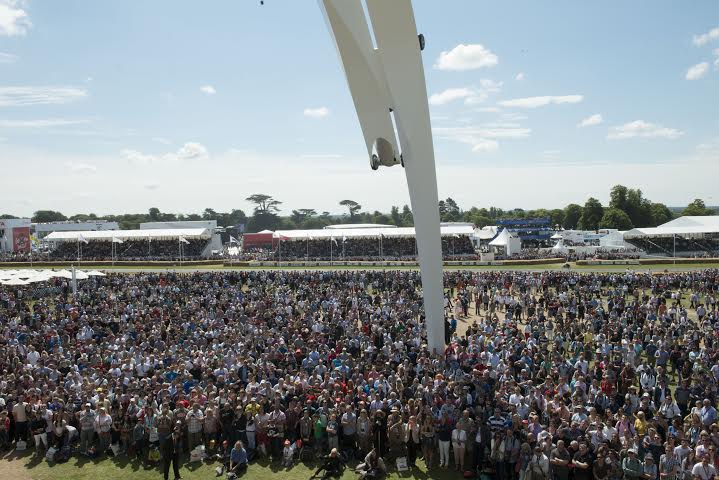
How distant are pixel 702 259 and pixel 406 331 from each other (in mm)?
38008

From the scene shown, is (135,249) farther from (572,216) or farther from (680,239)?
(572,216)

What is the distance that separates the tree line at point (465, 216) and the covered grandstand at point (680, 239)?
25270 millimetres

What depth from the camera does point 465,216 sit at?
14675 centimetres

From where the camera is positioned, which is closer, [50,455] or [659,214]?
[50,455]

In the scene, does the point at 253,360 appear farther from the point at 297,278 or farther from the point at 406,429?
the point at 297,278

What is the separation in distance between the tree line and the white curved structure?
2827 inches

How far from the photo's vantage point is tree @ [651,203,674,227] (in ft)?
320

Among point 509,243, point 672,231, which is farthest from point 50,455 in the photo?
point 672,231

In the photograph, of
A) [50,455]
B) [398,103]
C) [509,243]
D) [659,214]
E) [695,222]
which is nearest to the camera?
[50,455]

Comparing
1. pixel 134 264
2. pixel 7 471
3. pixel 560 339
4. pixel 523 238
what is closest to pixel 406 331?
pixel 560 339

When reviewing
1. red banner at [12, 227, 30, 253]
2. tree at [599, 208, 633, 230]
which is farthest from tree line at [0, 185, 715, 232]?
red banner at [12, 227, 30, 253]

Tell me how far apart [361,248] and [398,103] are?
46.8 metres

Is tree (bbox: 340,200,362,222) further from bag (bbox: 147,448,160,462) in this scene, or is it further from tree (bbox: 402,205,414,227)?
bag (bbox: 147,448,160,462)

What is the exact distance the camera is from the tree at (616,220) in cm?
9038
